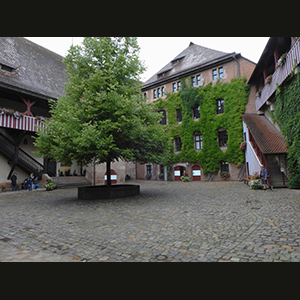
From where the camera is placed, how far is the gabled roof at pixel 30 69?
1808 cm

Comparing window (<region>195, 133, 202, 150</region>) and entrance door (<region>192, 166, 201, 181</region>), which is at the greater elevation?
window (<region>195, 133, 202, 150</region>)

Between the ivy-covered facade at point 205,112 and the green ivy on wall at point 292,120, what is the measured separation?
31.2 ft

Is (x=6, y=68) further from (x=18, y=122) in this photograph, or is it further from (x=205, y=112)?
(x=205, y=112)

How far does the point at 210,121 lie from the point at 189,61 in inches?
397

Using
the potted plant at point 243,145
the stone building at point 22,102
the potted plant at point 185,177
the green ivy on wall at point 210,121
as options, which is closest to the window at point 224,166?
the green ivy on wall at point 210,121

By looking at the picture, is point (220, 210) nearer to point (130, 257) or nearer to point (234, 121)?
point (130, 257)

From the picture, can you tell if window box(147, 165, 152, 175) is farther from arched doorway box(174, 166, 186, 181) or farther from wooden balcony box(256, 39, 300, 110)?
wooden balcony box(256, 39, 300, 110)

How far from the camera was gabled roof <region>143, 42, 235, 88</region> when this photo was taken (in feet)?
86.9

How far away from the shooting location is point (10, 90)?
16734 mm

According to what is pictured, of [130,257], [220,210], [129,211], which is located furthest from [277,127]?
[130,257]

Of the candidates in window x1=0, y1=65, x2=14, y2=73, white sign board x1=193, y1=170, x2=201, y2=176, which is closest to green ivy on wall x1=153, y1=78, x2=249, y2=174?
white sign board x1=193, y1=170, x2=201, y2=176

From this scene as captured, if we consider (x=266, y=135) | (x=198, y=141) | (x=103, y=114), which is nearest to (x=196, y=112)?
(x=198, y=141)

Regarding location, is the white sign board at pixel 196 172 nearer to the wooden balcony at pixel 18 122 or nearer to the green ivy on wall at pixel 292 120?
the green ivy on wall at pixel 292 120

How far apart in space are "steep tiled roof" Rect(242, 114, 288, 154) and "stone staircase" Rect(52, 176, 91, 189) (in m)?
16.8
